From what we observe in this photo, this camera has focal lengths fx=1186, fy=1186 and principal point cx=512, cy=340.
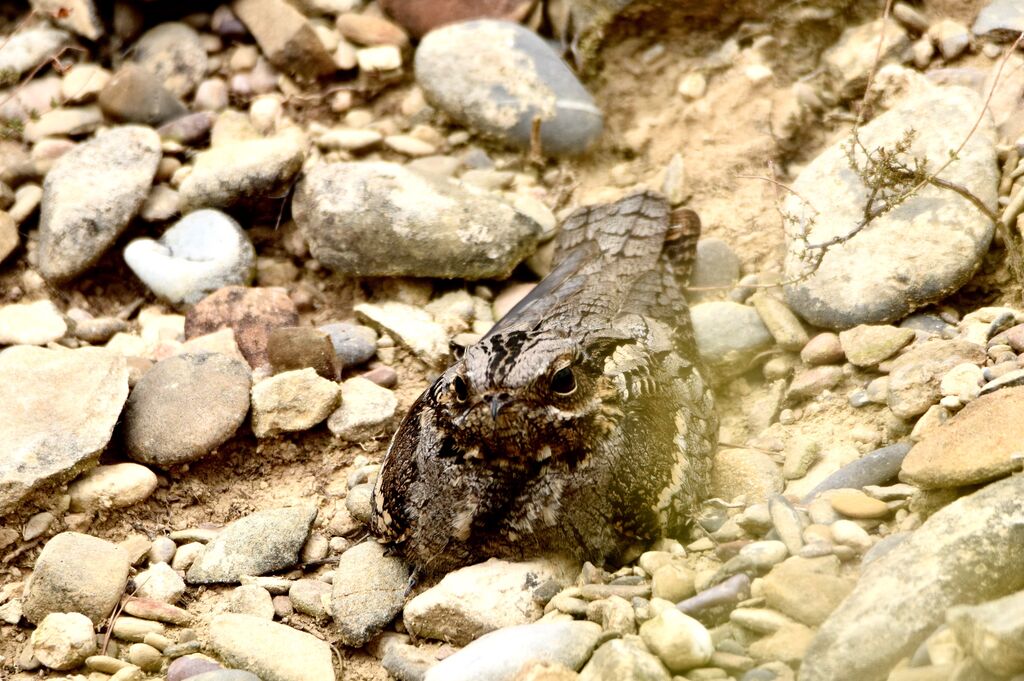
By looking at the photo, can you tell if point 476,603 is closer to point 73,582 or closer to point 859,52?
point 73,582

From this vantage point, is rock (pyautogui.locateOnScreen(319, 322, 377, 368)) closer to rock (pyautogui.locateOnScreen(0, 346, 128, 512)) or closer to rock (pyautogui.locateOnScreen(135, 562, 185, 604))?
rock (pyautogui.locateOnScreen(0, 346, 128, 512))

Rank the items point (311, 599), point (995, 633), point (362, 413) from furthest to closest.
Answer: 1. point (362, 413)
2. point (311, 599)
3. point (995, 633)

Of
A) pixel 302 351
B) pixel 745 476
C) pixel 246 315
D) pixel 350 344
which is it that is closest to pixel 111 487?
pixel 302 351

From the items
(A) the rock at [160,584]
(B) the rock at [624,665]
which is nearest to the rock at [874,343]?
→ (B) the rock at [624,665]

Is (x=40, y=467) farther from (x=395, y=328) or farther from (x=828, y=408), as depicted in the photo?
(x=828, y=408)

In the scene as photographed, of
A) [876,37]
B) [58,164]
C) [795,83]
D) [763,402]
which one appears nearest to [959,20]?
[876,37]

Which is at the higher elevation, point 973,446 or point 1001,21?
point 1001,21

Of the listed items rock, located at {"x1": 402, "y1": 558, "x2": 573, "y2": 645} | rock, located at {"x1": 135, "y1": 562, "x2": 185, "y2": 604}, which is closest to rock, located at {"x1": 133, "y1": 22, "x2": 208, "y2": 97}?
rock, located at {"x1": 135, "y1": 562, "x2": 185, "y2": 604}
